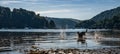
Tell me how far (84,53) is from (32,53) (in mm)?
7990

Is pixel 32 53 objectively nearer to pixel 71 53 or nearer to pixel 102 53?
pixel 71 53

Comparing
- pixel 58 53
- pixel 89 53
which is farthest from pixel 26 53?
pixel 89 53

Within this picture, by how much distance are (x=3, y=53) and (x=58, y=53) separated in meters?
10.6

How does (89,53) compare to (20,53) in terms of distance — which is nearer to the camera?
(89,53)

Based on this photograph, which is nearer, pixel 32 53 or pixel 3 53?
pixel 32 53

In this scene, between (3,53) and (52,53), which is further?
(3,53)

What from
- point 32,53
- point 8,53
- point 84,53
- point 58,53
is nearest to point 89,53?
point 84,53

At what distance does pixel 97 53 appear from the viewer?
5659cm

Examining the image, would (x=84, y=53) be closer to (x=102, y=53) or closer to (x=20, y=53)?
(x=102, y=53)

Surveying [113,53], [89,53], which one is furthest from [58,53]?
[113,53]

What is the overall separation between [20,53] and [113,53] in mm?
15027

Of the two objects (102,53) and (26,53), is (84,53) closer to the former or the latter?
(102,53)

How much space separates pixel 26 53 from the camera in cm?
5875

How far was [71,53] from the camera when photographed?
183ft
